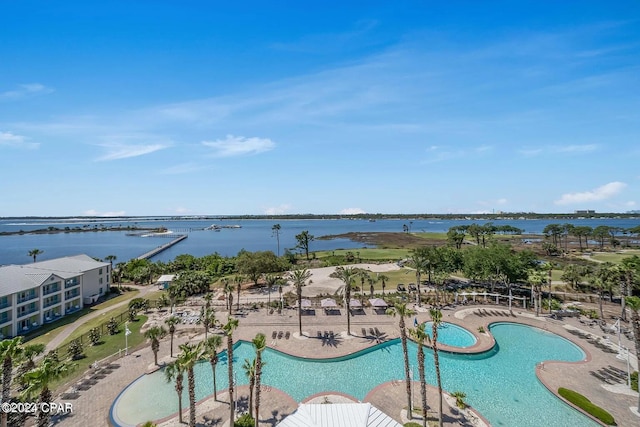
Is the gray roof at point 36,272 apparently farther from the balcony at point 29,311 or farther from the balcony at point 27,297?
the balcony at point 29,311

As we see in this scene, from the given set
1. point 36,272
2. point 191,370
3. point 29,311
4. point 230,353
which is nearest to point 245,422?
point 230,353

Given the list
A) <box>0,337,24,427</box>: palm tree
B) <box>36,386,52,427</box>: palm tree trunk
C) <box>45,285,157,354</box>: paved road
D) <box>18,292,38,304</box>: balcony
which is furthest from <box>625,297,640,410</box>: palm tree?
<box>18,292,38,304</box>: balcony

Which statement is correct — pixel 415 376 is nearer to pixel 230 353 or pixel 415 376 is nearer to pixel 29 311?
pixel 230 353

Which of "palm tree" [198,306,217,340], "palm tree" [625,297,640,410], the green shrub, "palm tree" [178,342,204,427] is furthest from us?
"palm tree" [198,306,217,340]

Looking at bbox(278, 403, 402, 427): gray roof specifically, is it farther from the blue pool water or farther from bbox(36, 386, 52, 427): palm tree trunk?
bbox(36, 386, 52, 427): palm tree trunk

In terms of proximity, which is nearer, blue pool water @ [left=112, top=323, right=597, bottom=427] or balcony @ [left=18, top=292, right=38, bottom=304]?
blue pool water @ [left=112, top=323, right=597, bottom=427]
